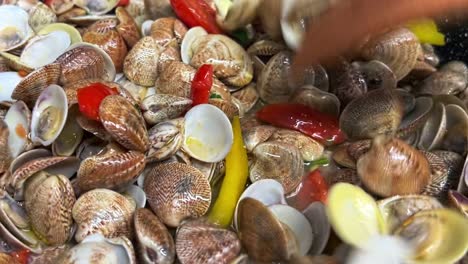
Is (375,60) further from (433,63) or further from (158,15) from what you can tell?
(158,15)

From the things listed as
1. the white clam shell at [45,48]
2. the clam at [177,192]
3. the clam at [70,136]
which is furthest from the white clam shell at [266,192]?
the white clam shell at [45,48]

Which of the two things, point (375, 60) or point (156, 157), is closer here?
point (156, 157)

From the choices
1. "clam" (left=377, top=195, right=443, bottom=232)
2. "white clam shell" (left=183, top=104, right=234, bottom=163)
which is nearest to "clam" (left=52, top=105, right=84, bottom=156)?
"white clam shell" (left=183, top=104, right=234, bottom=163)

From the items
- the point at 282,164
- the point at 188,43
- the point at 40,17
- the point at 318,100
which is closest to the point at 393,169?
the point at 282,164

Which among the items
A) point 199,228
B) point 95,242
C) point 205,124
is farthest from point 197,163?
point 95,242

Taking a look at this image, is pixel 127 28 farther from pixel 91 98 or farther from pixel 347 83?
pixel 347 83

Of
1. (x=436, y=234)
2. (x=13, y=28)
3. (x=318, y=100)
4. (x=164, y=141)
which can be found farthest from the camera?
(x=13, y=28)
